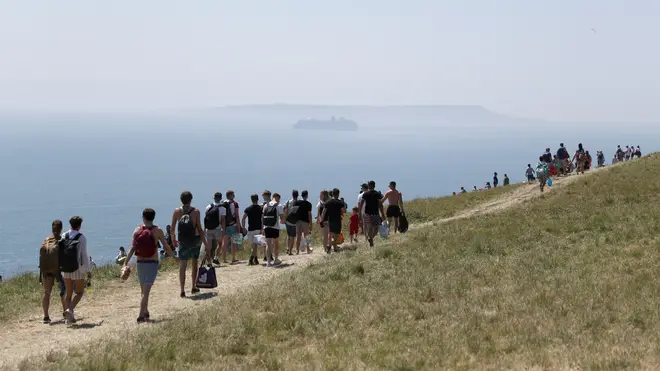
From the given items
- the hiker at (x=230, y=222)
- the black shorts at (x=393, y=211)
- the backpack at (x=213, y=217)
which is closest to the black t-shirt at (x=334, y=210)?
the black shorts at (x=393, y=211)

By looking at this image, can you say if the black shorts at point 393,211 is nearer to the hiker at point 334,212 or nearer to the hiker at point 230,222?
the hiker at point 334,212

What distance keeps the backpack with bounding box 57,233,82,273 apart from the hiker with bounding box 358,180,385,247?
1017cm

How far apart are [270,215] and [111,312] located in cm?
623

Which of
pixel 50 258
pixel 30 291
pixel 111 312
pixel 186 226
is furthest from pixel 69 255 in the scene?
pixel 30 291

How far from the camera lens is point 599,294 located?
10836mm

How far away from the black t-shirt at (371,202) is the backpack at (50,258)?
34.1ft

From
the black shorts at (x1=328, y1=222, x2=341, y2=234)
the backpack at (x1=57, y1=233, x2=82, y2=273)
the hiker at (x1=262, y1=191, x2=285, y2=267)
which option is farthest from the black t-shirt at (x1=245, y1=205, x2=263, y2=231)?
the backpack at (x1=57, y1=233, x2=82, y2=273)

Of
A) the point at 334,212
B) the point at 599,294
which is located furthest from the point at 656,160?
the point at 599,294

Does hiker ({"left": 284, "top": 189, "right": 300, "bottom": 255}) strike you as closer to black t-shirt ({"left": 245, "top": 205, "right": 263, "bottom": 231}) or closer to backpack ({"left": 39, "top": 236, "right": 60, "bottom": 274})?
black t-shirt ({"left": 245, "top": 205, "right": 263, "bottom": 231})

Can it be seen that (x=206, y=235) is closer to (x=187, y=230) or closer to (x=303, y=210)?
(x=303, y=210)

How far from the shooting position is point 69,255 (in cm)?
1312

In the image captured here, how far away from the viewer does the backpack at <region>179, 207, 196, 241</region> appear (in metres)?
14.8

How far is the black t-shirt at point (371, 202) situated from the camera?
21109 mm

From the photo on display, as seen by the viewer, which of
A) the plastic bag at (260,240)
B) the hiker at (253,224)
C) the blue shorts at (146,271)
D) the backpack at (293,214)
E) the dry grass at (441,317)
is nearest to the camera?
the dry grass at (441,317)
